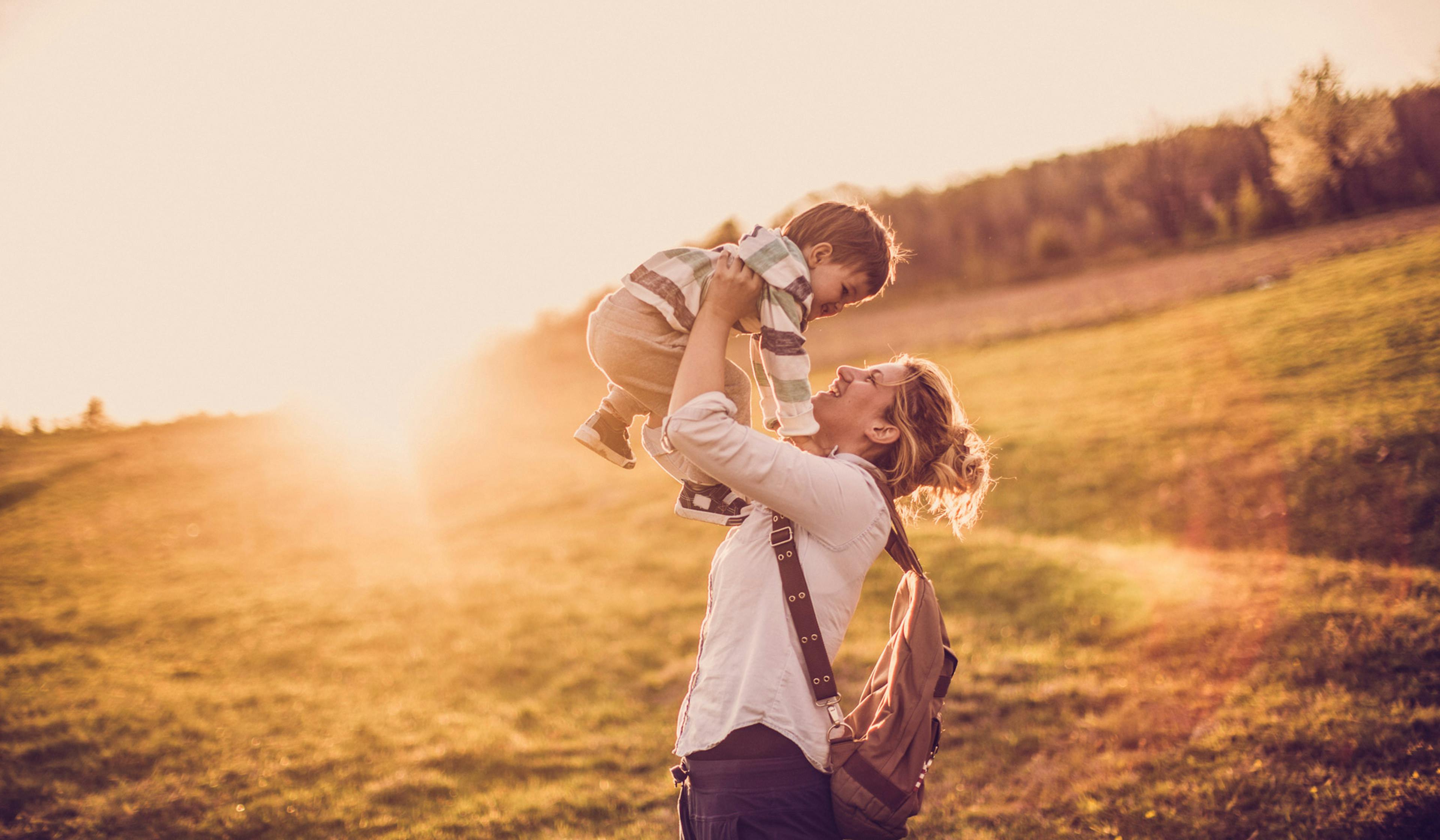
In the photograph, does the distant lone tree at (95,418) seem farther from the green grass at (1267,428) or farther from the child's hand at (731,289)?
the green grass at (1267,428)

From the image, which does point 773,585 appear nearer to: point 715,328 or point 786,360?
point 786,360

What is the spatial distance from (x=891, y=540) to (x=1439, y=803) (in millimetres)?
4503

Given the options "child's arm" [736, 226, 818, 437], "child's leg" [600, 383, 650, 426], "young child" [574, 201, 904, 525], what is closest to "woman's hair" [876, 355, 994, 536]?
"young child" [574, 201, 904, 525]

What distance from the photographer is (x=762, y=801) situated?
2.21m

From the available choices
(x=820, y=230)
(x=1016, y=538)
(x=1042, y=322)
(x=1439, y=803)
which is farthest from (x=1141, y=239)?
(x=820, y=230)

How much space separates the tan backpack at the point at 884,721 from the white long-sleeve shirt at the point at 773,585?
0.12ft

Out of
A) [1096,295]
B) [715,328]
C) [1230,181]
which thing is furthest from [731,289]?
[1096,295]

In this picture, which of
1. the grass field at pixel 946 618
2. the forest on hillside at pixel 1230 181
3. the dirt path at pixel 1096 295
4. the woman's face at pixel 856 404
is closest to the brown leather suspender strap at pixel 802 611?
the woman's face at pixel 856 404

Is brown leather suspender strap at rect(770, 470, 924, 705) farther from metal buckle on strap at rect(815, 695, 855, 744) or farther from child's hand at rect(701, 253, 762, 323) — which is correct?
child's hand at rect(701, 253, 762, 323)

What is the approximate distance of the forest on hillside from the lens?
10891 millimetres

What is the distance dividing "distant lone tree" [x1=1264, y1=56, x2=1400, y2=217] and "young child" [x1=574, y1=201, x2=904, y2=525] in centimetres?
1190

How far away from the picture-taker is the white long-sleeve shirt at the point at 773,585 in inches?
83.5

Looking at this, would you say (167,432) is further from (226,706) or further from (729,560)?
(729,560)

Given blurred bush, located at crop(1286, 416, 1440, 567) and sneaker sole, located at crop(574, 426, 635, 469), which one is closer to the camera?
sneaker sole, located at crop(574, 426, 635, 469)
